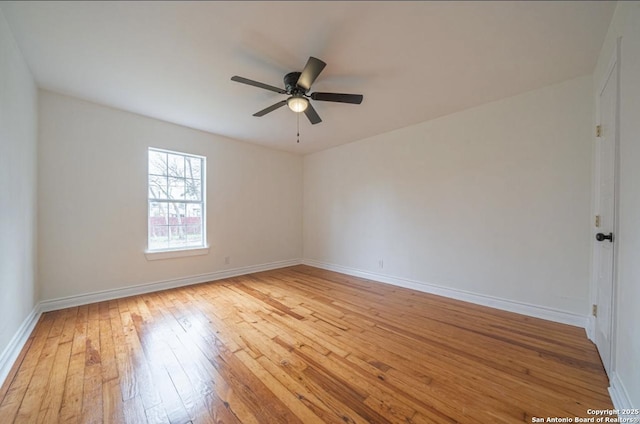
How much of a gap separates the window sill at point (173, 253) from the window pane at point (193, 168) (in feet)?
4.17

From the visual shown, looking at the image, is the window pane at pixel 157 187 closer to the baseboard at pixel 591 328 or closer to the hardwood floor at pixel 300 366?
the hardwood floor at pixel 300 366

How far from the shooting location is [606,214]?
1.93 m

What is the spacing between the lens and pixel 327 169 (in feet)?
16.9

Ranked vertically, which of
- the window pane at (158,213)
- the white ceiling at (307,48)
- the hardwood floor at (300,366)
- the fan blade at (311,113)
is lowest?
the hardwood floor at (300,366)

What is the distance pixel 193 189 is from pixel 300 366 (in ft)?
11.4

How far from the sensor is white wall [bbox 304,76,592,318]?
98.6 inches

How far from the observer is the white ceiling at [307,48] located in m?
1.67

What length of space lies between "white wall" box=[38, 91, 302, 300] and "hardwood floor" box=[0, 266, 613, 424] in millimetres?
611

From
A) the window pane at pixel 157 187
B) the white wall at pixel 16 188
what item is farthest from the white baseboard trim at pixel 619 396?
the window pane at pixel 157 187

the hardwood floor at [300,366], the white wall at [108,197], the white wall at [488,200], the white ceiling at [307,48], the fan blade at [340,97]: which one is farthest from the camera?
the white wall at [108,197]

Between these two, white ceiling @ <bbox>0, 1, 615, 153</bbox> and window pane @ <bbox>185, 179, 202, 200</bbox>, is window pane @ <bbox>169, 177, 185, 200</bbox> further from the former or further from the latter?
white ceiling @ <bbox>0, 1, 615, 153</bbox>

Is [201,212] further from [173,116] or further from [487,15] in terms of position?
[487,15]

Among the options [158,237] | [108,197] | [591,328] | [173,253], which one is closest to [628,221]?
[591,328]

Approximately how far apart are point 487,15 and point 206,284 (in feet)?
15.5
